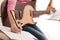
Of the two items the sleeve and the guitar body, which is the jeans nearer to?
the guitar body

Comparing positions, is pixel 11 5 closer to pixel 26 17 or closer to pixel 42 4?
pixel 26 17

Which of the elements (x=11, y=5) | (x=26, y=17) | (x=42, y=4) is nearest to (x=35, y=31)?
(x=26, y=17)

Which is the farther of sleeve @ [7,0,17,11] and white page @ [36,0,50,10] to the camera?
white page @ [36,0,50,10]

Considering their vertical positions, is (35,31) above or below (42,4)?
below

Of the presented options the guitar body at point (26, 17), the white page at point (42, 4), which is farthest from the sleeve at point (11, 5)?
the white page at point (42, 4)

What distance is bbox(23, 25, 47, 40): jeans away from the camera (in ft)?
3.48

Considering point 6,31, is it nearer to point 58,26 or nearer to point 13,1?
point 13,1

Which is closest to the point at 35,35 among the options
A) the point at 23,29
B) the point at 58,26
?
the point at 23,29

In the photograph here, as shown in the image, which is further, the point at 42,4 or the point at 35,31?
the point at 42,4

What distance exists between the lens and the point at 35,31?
108cm

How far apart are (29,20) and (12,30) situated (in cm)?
15

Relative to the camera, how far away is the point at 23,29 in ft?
3.61

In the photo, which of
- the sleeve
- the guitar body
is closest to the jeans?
the guitar body

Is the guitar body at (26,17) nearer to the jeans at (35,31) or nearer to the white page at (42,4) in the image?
the jeans at (35,31)
